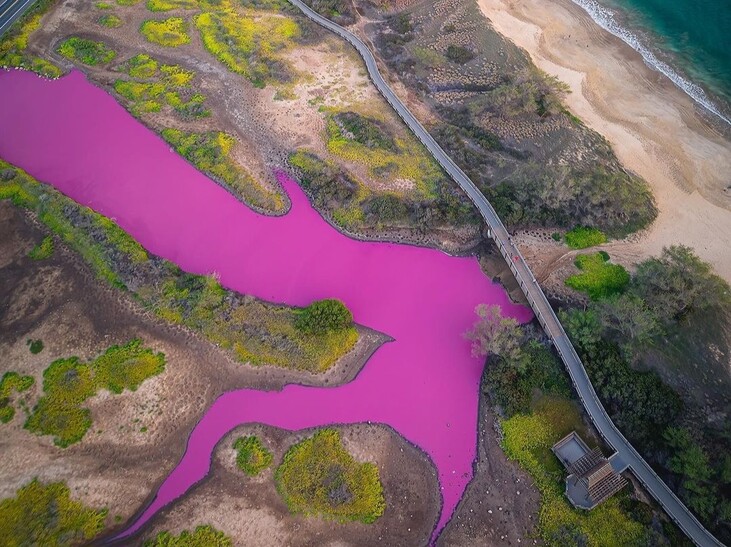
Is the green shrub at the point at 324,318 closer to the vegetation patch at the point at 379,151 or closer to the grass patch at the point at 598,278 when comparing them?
the vegetation patch at the point at 379,151

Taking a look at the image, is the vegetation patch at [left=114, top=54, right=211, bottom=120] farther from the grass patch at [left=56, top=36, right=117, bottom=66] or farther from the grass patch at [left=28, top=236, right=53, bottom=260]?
the grass patch at [left=28, top=236, right=53, bottom=260]

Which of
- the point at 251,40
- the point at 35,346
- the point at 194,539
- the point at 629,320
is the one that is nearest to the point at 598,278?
the point at 629,320

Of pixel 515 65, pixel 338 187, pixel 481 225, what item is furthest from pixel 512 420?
pixel 515 65

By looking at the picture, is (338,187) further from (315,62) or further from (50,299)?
(50,299)

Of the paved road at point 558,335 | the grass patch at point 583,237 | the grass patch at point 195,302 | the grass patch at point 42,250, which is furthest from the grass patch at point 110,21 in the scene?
the grass patch at point 583,237

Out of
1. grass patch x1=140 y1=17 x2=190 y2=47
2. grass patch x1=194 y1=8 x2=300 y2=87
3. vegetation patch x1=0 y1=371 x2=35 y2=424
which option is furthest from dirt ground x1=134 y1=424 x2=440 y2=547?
grass patch x1=140 y1=17 x2=190 y2=47

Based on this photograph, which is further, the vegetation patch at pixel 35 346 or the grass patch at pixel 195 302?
the grass patch at pixel 195 302

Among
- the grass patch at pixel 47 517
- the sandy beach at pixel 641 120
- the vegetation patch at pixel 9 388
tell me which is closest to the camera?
the grass patch at pixel 47 517

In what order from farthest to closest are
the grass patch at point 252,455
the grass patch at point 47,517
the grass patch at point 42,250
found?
the grass patch at point 42,250 → the grass patch at point 252,455 → the grass patch at point 47,517
